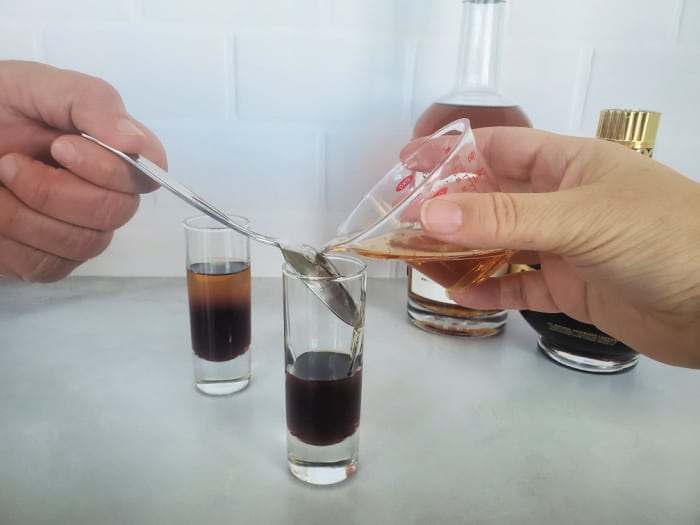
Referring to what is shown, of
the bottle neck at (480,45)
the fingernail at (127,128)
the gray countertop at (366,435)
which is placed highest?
the bottle neck at (480,45)

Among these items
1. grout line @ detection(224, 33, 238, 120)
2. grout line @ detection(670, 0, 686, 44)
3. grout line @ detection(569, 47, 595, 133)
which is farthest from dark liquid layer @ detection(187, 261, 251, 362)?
grout line @ detection(670, 0, 686, 44)

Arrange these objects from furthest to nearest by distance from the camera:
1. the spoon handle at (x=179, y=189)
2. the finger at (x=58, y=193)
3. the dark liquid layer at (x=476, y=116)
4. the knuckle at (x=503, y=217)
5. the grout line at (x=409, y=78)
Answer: the grout line at (x=409, y=78), the dark liquid layer at (x=476, y=116), the finger at (x=58, y=193), the spoon handle at (x=179, y=189), the knuckle at (x=503, y=217)

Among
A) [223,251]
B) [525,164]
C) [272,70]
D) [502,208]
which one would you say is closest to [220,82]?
[272,70]

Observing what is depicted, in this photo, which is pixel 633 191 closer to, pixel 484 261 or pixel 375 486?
pixel 484 261

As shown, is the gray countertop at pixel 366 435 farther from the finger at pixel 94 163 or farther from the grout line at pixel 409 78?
Answer: the grout line at pixel 409 78

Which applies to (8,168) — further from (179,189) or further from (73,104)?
(179,189)

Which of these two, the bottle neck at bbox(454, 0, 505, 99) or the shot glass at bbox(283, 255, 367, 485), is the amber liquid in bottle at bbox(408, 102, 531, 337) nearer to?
the bottle neck at bbox(454, 0, 505, 99)

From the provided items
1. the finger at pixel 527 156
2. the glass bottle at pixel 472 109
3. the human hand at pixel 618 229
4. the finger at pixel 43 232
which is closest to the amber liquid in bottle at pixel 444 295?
the glass bottle at pixel 472 109
